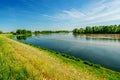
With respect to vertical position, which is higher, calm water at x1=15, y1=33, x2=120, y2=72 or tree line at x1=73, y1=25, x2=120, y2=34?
tree line at x1=73, y1=25, x2=120, y2=34

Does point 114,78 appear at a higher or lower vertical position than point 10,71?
lower

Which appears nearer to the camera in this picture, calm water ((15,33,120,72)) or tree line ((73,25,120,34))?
calm water ((15,33,120,72))

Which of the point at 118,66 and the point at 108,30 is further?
the point at 108,30

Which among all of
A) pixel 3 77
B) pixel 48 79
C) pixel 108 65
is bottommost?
pixel 108 65

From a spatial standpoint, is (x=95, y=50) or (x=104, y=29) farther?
(x=104, y=29)

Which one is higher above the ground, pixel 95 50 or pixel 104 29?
pixel 104 29

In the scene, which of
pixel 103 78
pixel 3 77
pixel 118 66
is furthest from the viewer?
pixel 118 66

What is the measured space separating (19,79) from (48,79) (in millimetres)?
1507

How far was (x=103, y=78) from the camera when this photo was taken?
40.5ft

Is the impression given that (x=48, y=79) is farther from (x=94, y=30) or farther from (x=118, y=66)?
(x=94, y=30)

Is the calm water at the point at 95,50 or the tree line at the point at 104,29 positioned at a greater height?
the tree line at the point at 104,29

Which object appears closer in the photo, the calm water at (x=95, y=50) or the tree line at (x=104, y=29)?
the calm water at (x=95, y=50)

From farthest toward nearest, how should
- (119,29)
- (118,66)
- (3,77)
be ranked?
1. (119,29)
2. (118,66)
3. (3,77)

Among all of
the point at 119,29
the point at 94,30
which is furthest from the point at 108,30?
the point at 94,30
